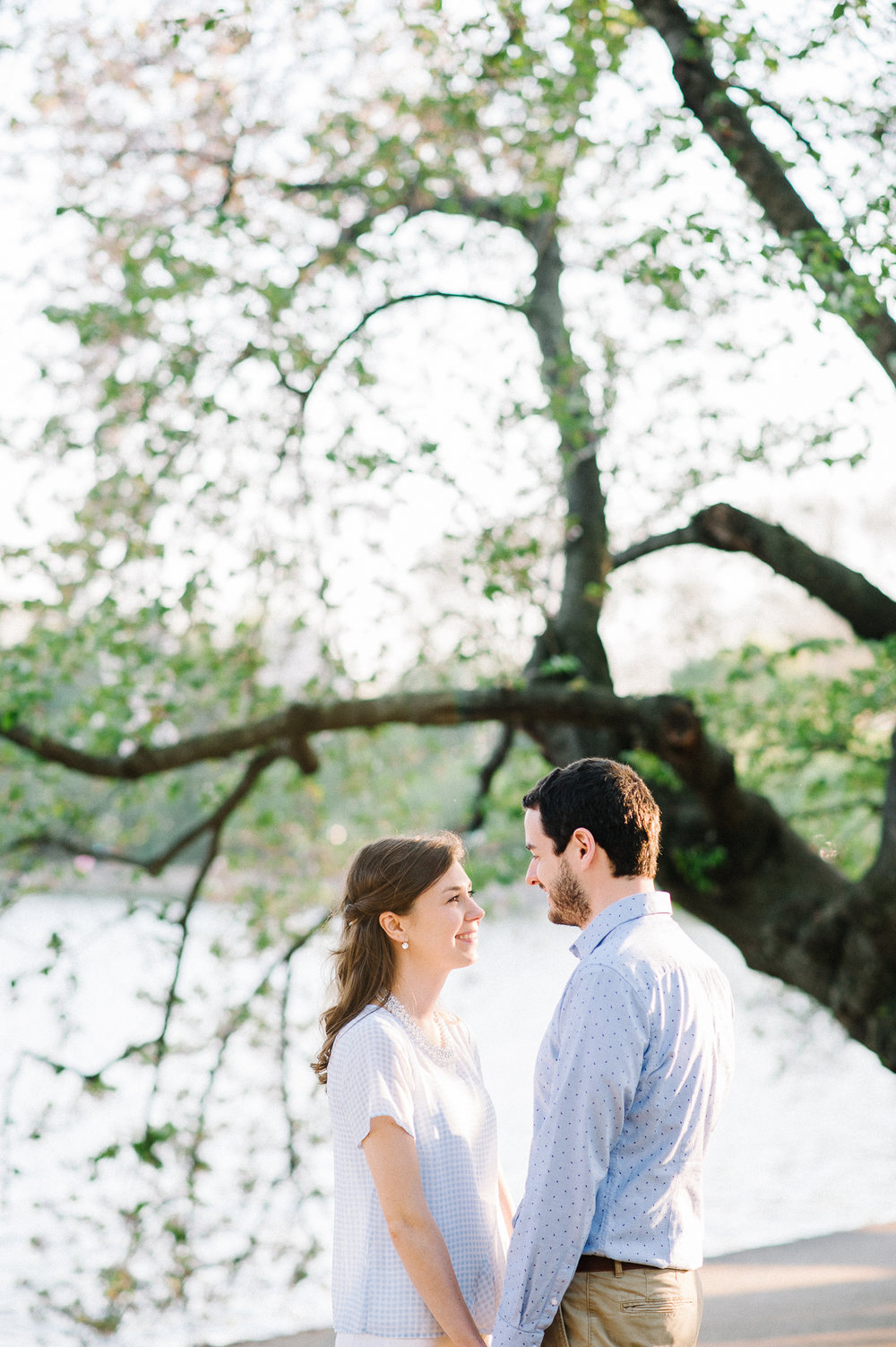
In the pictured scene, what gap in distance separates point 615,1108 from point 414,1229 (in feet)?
1.32

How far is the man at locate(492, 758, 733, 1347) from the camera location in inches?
78.6

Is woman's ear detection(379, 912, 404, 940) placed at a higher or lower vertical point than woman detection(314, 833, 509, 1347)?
higher

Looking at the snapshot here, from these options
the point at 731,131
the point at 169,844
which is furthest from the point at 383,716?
the point at 731,131

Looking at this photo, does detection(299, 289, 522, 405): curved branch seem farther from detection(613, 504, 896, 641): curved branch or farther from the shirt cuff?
the shirt cuff

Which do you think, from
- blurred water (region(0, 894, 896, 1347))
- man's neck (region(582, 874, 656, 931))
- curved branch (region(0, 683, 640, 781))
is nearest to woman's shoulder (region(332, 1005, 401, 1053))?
man's neck (region(582, 874, 656, 931))

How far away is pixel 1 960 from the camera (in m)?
21.4

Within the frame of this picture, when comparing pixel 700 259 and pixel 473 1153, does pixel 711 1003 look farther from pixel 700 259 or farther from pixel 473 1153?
pixel 700 259

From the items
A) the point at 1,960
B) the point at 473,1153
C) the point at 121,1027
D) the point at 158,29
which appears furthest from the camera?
the point at 1,960

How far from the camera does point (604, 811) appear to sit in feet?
7.16

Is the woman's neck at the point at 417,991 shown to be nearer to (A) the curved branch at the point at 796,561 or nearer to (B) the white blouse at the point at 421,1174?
(B) the white blouse at the point at 421,1174

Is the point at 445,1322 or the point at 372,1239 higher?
the point at 372,1239

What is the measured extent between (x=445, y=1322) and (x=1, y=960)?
20902 mm

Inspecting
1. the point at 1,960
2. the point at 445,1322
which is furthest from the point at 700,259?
the point at 1,960

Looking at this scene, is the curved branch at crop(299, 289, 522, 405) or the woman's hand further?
the curved branch at crop(299, 289, 522, 405)
